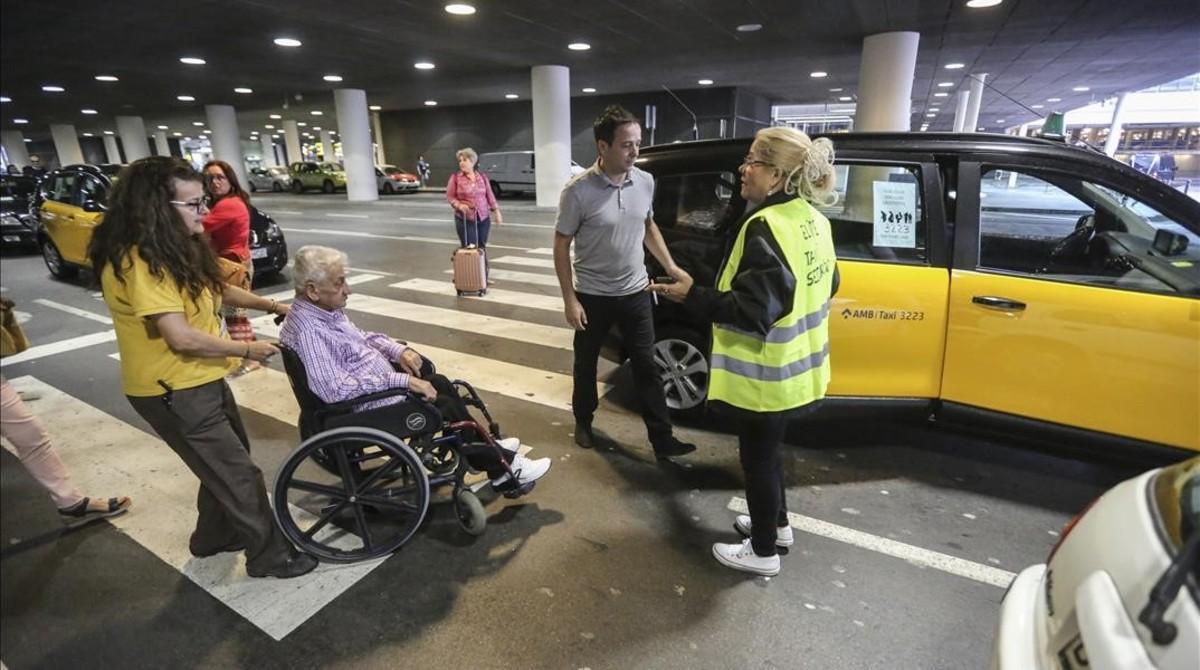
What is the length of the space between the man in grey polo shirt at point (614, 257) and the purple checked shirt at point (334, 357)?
1.04m

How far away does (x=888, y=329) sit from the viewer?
10.8 feet

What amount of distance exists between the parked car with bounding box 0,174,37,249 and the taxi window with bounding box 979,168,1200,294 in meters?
14.2

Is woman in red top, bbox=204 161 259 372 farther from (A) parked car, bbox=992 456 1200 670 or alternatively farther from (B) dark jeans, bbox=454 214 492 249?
(A) parked car, bbox=992 456 1200 670

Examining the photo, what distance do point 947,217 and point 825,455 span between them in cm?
156

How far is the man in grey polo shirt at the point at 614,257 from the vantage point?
126 inches

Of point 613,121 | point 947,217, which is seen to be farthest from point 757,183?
point 947,217

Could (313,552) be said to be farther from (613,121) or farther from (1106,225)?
(1106,225)

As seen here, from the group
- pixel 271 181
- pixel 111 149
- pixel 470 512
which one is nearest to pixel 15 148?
pixel 111 149

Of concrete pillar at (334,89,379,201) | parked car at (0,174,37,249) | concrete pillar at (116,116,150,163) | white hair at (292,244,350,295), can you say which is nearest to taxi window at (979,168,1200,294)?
white hair at (292,244,350,295)

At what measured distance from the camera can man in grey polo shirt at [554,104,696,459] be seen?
3.19 metres

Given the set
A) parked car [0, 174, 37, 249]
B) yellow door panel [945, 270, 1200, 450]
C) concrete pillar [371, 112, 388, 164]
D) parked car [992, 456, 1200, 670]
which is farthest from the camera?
concrete pillar [371, 112, 388, 164]

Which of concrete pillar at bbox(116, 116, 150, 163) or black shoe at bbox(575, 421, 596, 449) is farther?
concrete pillar at bbox(116, 116, 150, 163)

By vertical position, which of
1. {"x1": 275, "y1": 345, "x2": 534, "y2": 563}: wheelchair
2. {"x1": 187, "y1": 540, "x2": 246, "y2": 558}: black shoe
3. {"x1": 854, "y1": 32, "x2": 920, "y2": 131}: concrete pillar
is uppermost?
{"x1": 854, "y1": 32, "x2": 920, "y2": 131}: concrete pillar

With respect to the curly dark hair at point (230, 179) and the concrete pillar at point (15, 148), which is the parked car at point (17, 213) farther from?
the concrete pillar at point (15, 148)
